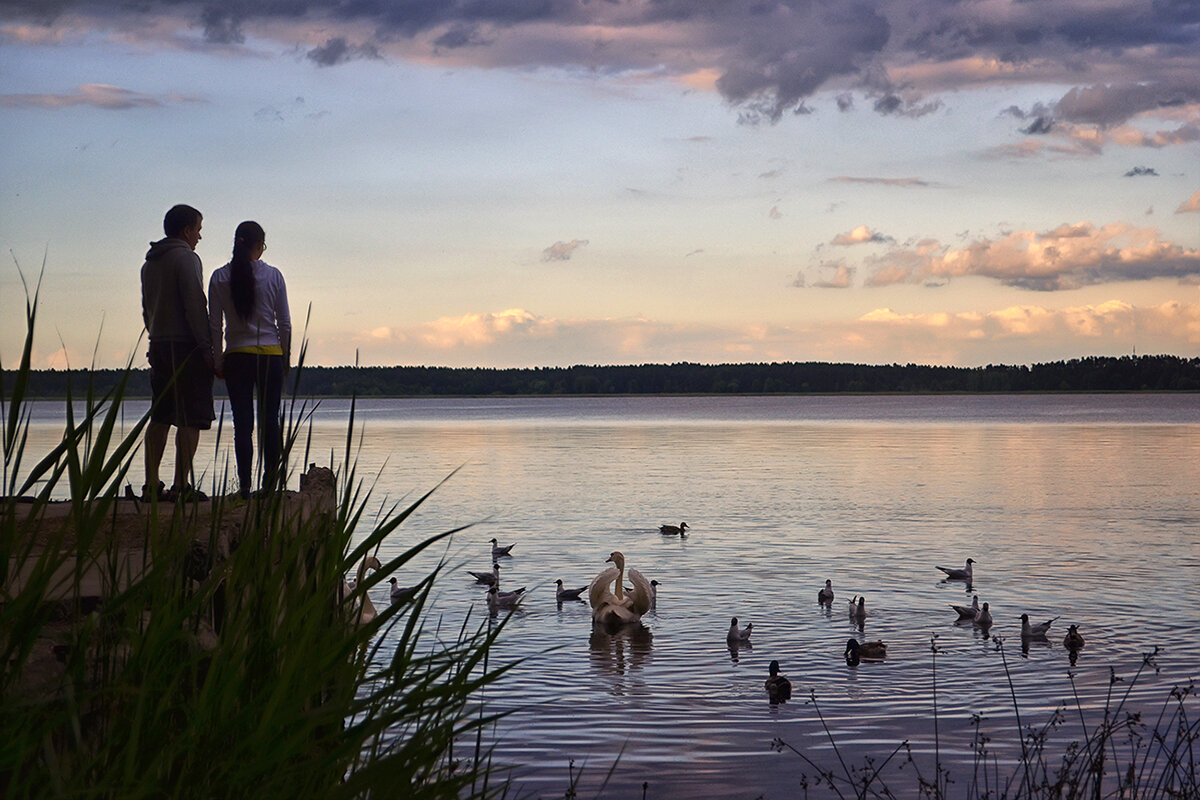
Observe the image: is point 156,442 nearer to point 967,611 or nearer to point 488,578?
point 488,578

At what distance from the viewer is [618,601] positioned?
17172mm

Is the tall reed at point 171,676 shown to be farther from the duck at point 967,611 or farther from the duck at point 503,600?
the duck at point 967,611

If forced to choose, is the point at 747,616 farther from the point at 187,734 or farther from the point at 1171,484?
the point at 1171,484

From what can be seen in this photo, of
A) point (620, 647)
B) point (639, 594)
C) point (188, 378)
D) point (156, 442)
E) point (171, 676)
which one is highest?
point (188, 378)

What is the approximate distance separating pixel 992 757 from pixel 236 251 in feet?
24.0

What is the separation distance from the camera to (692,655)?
15109 mm

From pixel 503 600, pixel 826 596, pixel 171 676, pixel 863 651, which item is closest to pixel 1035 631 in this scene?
pixel 863 651

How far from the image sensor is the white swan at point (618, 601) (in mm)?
16766

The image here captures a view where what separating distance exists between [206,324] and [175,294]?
315 millimetres

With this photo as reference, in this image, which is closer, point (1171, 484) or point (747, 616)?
point (747, 616)

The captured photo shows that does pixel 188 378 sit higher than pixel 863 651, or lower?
higher

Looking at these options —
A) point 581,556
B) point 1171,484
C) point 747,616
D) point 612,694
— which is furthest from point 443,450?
point 612,694

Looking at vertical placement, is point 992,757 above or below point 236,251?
below

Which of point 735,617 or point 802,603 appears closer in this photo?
point 735,617
